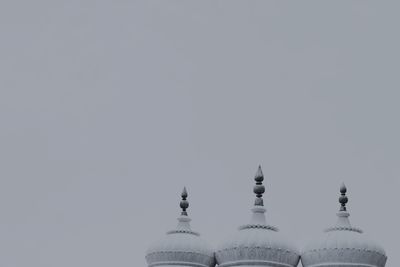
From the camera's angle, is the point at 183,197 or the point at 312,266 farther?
the point at 183,197

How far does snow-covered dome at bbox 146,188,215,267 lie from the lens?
1906 inches

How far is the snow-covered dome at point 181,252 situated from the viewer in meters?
48.4

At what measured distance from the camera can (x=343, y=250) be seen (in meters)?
46.6

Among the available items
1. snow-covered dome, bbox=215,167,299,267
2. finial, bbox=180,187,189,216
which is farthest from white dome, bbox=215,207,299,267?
finial, bbox=180,187,189,216

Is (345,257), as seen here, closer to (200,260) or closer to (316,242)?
(316,242)

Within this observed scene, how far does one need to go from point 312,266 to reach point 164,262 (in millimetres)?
5465

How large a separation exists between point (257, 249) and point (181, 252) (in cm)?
298

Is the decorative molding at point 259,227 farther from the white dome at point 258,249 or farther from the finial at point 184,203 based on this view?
the finial at point 184,203

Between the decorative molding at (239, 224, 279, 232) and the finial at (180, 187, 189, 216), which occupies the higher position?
the finial at (180, 187, 189, 216)

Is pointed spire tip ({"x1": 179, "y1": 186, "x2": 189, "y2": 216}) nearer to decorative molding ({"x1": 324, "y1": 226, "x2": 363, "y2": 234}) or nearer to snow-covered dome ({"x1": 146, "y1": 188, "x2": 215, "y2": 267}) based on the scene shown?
snow-covered dome ({"x1": 146, "y1": 188, "x2": 215, "y2": 267})

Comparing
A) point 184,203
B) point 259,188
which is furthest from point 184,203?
point 259,188

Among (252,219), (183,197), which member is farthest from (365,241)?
(183,197)

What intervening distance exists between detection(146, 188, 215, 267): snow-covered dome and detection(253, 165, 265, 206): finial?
8.20 ft

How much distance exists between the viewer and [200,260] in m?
48.5
